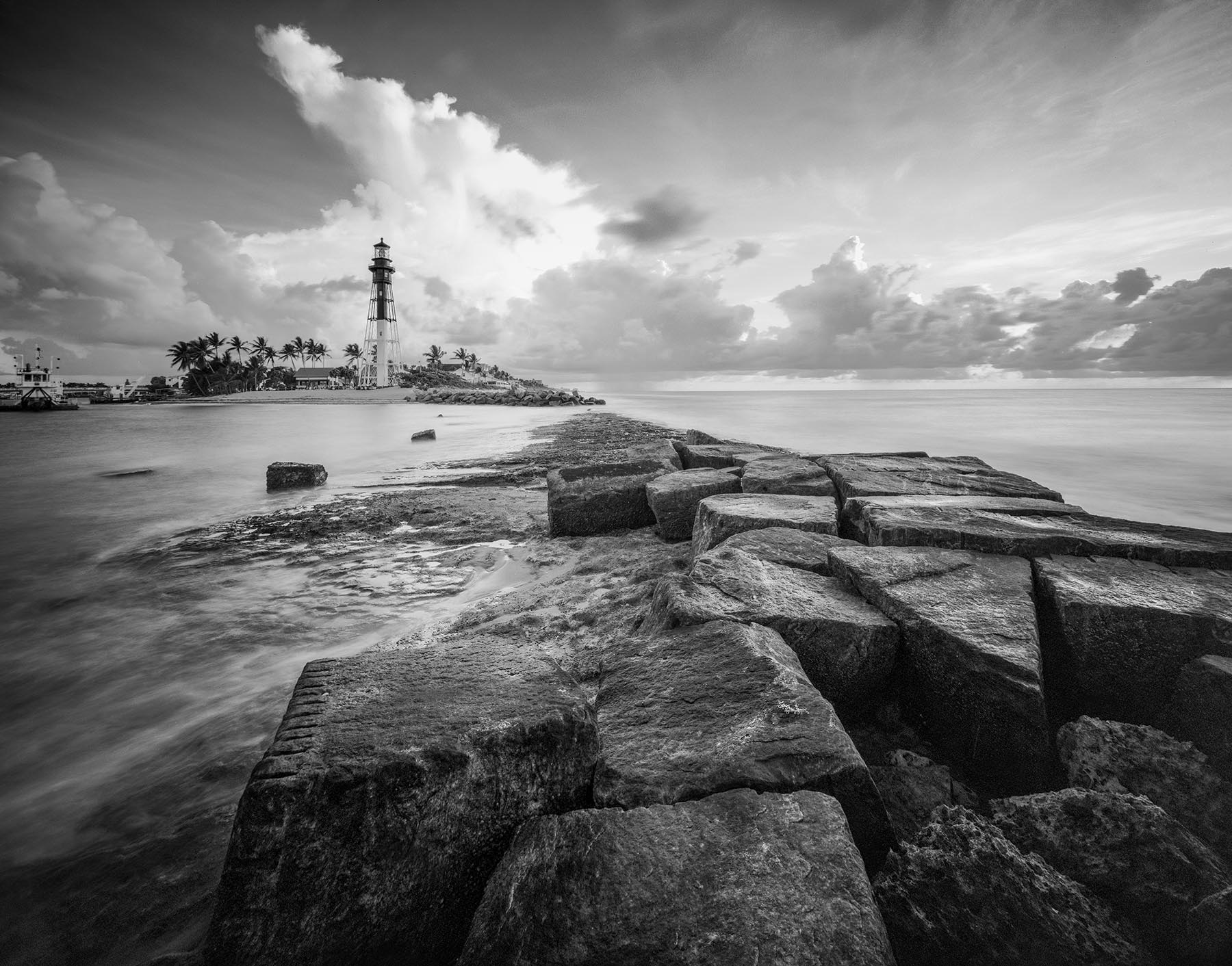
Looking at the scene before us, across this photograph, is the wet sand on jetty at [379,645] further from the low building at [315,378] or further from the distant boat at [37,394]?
the low building at [315,378]

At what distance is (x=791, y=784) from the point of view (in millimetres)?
1576

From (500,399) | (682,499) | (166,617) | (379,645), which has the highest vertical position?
(500,399)

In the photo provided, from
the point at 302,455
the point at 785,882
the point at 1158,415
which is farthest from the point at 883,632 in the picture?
the point at 1158,415

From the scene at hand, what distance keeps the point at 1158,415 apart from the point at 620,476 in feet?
104

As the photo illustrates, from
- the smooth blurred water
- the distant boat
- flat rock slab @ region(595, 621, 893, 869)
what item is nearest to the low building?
the distant boat

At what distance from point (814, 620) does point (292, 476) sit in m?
9.69

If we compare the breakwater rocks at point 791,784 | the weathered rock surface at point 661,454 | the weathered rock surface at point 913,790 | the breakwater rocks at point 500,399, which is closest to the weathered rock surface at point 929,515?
the breakwater rocks at point 791,784

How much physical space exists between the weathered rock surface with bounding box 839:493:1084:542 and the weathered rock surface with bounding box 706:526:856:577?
0.24m

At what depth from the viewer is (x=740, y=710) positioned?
1817 millimetres

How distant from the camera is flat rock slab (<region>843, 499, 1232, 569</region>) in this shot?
2.79m

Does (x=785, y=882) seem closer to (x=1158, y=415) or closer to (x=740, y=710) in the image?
(x=740, y=710)

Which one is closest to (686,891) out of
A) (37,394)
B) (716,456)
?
(716,456)

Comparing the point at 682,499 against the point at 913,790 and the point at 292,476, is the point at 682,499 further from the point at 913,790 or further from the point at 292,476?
the point at 292,476

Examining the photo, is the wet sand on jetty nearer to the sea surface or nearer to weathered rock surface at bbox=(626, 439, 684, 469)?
the sea surface
